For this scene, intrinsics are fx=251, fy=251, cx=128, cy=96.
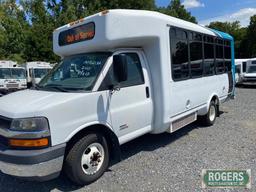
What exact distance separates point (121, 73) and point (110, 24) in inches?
32.8

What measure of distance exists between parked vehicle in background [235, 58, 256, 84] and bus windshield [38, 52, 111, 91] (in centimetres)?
1682

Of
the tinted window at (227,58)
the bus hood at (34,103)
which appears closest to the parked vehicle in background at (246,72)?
the tinted window at (227,58)

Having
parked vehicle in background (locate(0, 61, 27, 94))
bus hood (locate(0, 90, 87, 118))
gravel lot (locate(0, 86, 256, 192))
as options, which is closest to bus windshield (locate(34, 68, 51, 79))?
parked vehicle in background (locate(0, 61, 27, 94))

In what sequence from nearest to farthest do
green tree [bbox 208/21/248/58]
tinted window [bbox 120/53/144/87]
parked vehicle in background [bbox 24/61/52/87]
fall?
tinted window [bbox 120/53/144/87], parked vehicle in background [bbox 24/61/52/87], green tree [bbox 208/21/248/58]

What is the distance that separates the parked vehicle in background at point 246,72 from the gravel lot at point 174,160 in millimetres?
13645

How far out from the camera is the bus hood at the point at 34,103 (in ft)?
11.0

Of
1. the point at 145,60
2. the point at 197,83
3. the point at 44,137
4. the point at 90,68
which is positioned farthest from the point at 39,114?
the point at 197,83

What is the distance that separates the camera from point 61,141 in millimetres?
3521

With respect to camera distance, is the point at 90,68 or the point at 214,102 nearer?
the point at 90,68

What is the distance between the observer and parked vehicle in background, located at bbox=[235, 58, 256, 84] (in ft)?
63.5

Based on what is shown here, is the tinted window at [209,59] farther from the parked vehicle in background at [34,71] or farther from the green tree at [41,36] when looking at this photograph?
the green tree at [41,36]

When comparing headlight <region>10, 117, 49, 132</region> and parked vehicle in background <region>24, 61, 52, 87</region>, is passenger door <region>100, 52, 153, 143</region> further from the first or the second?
parked vehicle in background <region>24, 61, 52, 87</region>

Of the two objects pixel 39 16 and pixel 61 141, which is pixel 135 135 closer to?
pixel 61 141

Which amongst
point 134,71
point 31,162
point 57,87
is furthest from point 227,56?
point 31,162
